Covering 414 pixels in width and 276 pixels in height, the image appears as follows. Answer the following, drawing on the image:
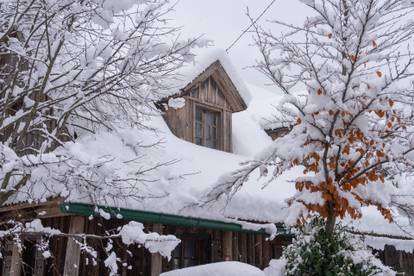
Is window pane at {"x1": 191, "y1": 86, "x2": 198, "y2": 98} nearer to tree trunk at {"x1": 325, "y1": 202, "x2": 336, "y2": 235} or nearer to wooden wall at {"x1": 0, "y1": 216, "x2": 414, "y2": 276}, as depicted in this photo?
wooden wall at {"x1": 0, "y1": 216, "x2": 414, "y2": 276}

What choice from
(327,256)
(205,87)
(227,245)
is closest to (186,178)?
(227,245)

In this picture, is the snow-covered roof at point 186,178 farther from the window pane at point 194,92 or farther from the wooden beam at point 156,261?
the wooden beam at point 156,261

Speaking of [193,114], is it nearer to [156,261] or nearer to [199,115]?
[199,115]

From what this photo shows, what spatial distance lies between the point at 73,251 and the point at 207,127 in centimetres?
519

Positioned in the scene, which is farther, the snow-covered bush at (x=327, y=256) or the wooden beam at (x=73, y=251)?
the wooden beam at (x=73, y=251)

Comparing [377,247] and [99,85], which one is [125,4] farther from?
[377,247]

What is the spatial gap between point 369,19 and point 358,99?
0.87 meters

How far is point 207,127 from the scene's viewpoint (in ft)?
38.3

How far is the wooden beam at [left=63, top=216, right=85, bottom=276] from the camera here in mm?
7117

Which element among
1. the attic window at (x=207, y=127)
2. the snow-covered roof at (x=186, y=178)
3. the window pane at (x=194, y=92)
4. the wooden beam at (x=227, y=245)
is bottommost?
the wooden beam at (x=227, y=245)

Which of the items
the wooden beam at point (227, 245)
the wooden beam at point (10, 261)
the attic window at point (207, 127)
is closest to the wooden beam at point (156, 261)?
the wooden beam at point (227, 245)

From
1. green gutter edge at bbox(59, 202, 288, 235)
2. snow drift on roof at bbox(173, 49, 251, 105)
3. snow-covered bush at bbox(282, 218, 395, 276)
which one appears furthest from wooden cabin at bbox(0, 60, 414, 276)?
snow-covered bush at bbox(282, 218, 395, 276)

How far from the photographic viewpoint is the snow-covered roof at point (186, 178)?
6438 mm

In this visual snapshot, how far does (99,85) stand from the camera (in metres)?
5.24
